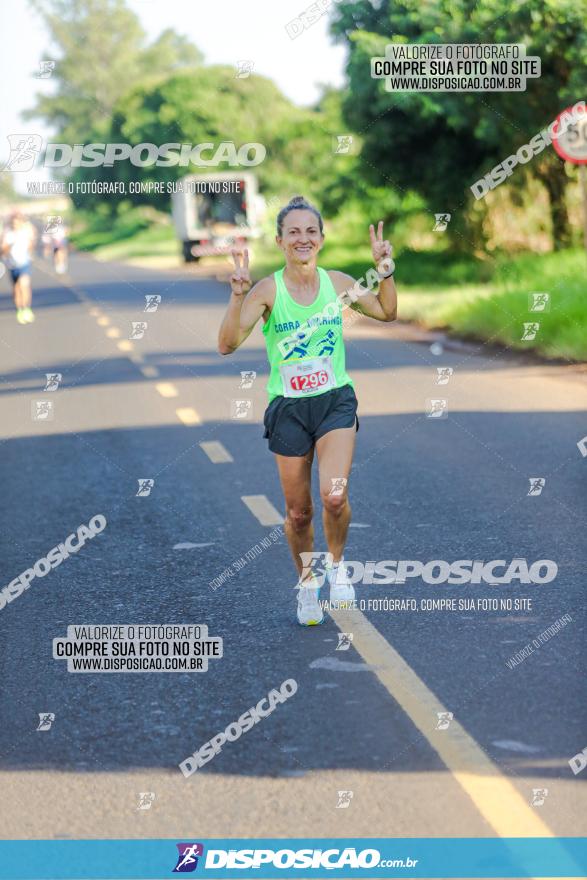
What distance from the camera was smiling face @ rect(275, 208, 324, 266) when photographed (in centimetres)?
679

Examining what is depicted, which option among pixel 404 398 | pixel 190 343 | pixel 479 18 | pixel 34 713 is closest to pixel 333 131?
pixel 479 18

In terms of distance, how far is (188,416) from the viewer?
14.6 metres

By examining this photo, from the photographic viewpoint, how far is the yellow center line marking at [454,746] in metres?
4.84

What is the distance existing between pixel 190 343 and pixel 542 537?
46.6 feet

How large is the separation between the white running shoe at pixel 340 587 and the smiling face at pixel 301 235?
1600 mm

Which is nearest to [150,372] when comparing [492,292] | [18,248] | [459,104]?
[492,292]

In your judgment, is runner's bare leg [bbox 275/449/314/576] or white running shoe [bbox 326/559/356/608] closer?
runner's bare leg [bbox 275/449/314/576]

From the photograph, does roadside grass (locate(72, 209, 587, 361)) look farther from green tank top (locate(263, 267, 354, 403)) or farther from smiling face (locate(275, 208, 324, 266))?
smiling face (locate(275, 208, 324, 266))

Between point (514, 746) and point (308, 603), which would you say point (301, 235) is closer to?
point (308, 603)

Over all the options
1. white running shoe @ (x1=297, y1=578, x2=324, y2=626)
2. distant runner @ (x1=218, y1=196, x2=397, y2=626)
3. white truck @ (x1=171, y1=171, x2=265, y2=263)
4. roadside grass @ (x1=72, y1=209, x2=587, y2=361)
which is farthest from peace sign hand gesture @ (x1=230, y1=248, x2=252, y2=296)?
white truck @ (x1=171, y1=171, x2=265, y2=263)

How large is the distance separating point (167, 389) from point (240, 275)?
1052cm

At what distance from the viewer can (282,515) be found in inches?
384

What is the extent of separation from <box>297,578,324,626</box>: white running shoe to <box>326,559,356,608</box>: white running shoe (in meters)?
0.21

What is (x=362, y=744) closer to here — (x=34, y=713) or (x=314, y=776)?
(x=314, y=776)
